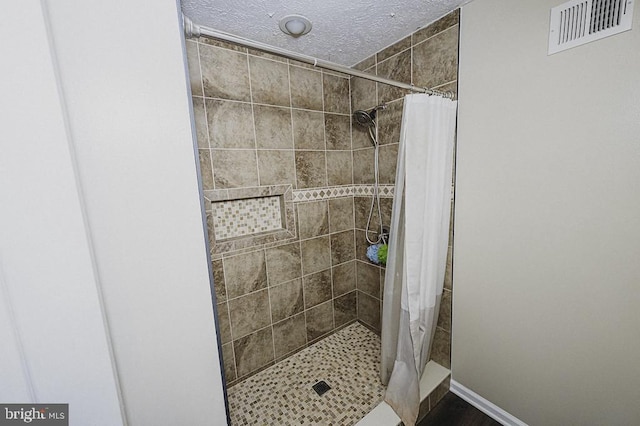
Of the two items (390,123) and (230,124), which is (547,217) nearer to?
(390,123)

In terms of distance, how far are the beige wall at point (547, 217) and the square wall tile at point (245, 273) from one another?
126 cm

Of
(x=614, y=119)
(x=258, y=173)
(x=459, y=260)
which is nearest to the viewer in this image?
(x=614, y=119)

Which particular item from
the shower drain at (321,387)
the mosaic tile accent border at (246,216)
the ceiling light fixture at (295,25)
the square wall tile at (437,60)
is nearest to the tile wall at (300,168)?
the square wall tile at (437,60)

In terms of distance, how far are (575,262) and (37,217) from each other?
166cm

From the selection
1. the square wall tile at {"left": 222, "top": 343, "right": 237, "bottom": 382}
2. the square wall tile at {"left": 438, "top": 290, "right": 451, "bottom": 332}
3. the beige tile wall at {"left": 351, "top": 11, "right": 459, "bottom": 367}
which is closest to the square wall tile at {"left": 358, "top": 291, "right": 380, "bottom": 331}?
the beige tile wall at {"left": 351, "top": 11, "right": 459, "bottom": 367}

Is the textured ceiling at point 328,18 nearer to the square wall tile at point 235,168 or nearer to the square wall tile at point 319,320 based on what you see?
the square wall tile at point 235,168

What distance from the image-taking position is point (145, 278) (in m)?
0.42

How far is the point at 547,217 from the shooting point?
106 centimetres

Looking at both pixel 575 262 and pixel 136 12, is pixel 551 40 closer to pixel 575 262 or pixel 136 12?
pixel 575 262

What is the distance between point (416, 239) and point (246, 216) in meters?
1.10

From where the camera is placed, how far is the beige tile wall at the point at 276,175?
1.41 meters

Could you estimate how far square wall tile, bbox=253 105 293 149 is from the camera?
1.54 metres

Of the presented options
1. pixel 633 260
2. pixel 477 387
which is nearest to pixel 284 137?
pixel 633 260

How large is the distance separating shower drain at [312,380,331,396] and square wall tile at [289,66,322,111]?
191cm
